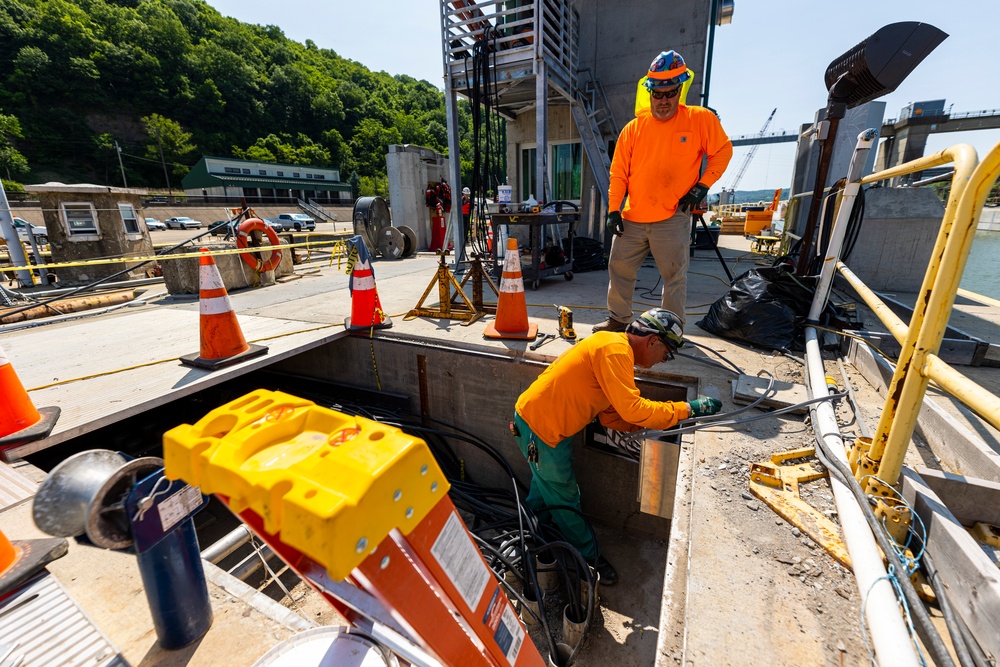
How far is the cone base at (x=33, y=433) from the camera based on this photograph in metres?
2.51

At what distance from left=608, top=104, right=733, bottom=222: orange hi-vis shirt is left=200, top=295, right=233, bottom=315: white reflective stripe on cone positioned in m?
3.62

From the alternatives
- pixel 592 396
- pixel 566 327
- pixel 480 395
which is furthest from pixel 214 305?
pixel 592 396

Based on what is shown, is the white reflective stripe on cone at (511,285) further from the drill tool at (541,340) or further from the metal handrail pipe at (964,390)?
the metal handrail pipe at (964,390)

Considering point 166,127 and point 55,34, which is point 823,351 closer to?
point 166,127

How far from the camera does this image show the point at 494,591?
111 cm

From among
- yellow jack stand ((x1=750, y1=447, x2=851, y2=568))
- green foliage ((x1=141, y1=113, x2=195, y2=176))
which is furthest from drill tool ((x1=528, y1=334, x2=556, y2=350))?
green foliage ((x1=141, y1=113, x2=195, y2=176))

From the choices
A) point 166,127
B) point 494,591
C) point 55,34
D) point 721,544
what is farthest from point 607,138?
point 55,34

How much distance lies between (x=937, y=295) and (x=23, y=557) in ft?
11.2

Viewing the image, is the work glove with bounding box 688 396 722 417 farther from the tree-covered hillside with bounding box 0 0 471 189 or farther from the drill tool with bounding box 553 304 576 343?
the tree-covered hillside with bounding box 0 0 471 189

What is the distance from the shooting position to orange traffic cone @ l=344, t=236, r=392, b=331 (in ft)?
14.1

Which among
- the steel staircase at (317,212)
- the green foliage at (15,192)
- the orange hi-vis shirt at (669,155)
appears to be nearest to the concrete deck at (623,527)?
the orange hi-vis shirt at (669,155)

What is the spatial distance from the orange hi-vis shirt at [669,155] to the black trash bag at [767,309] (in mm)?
988

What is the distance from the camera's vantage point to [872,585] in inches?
48.1

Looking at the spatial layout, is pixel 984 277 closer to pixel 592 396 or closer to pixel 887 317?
pixel 887 317
